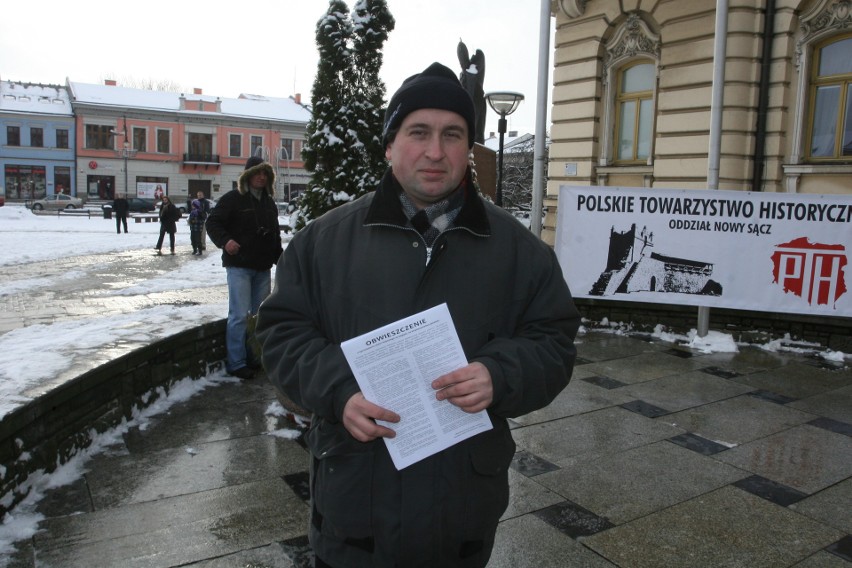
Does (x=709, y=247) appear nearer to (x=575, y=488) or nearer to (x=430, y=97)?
(x=575, y=488)

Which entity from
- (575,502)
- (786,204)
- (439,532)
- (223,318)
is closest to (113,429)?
(223,318)

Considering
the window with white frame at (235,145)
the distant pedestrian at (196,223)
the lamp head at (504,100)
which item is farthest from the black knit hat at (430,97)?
the window with white frame at (235,145)

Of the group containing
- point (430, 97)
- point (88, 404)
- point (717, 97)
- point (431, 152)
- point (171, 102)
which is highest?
point (171, 102)

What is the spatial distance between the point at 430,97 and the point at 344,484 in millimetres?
1163

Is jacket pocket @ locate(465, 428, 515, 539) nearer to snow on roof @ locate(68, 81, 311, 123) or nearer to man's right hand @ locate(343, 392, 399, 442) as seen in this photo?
man's right hand @ locate(343, 392, 399, 442)

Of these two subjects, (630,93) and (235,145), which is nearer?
(630,93)

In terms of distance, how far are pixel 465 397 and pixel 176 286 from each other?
36.1 feet

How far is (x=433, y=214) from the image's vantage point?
2053 millimetres

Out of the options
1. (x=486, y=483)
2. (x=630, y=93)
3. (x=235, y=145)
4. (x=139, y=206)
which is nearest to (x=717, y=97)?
(x=630, y=93)

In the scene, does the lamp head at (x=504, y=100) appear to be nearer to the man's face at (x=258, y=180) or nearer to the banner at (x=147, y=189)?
the man's face at (x=258, y=180)

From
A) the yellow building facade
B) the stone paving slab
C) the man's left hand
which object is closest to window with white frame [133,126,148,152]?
the yellow building facade

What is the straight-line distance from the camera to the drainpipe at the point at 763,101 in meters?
11.1

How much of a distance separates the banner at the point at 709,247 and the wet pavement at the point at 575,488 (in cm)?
220

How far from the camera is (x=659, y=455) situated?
15.9 ft
